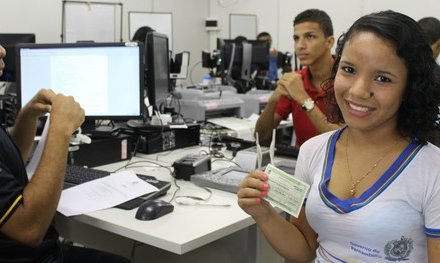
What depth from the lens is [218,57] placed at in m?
4.52

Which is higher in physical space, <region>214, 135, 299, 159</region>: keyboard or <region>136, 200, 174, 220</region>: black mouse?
<region>214, 135, 299, 159</region>: keyboard

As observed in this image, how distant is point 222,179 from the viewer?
180 cm

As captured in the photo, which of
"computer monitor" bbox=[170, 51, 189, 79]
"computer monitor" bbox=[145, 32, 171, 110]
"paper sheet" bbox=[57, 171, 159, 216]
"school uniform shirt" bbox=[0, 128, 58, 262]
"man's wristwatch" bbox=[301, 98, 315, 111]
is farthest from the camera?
"computer monitor" bbox=[170, 51, 189, 79]

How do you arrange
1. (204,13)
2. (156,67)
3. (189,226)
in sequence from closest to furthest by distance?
(189,226), (156,67), (204,13)

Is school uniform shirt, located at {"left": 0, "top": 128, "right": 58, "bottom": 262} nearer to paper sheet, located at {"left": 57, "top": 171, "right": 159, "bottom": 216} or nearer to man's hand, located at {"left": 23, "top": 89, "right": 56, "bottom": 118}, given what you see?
paper sheet, located at {"left": 57, "top": 171, "right": 159, "bottom": 216}

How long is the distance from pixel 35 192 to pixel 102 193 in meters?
0.40

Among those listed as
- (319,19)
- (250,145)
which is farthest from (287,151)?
(319,19)

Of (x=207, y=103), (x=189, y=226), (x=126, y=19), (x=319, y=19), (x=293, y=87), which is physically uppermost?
(x=126, y=19)

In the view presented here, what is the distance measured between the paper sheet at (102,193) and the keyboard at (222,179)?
0.71 feet

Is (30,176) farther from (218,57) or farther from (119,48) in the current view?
(218,57)

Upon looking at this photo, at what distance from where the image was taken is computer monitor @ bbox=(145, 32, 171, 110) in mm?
2516

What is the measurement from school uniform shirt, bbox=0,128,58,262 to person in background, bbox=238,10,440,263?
0.57 meters

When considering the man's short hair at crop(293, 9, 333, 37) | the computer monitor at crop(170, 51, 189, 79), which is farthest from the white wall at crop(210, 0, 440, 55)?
the man's short hair at crop(293, 9, 333, 37)

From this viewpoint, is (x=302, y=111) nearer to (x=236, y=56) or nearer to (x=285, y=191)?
(x=285, y=191)
